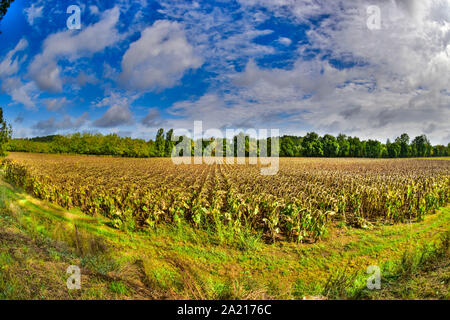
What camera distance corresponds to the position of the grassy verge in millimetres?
3195

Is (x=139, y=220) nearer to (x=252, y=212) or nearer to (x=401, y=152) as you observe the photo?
(x=252, y=212)

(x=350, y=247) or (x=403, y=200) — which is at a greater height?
(x=403, y=200)

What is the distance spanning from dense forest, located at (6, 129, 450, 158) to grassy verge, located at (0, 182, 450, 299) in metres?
68.6

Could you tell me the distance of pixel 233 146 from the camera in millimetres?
90812

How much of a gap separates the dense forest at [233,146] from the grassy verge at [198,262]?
6862 centimetres

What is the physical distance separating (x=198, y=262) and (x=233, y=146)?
85728 millimetres

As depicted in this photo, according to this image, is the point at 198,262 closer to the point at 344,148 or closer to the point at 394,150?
the point at 344,148

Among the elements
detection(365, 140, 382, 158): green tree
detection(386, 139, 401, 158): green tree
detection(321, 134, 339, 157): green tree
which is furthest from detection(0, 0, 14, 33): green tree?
detection(386, 139, 401, 158): green tree

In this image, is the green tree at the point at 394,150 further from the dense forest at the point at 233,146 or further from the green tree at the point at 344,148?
the green tree at the point at 344,148

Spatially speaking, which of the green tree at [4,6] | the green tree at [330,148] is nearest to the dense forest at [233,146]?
the green tree at [330,148]

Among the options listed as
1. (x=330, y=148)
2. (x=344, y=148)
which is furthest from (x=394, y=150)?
(x=330, y=148)
